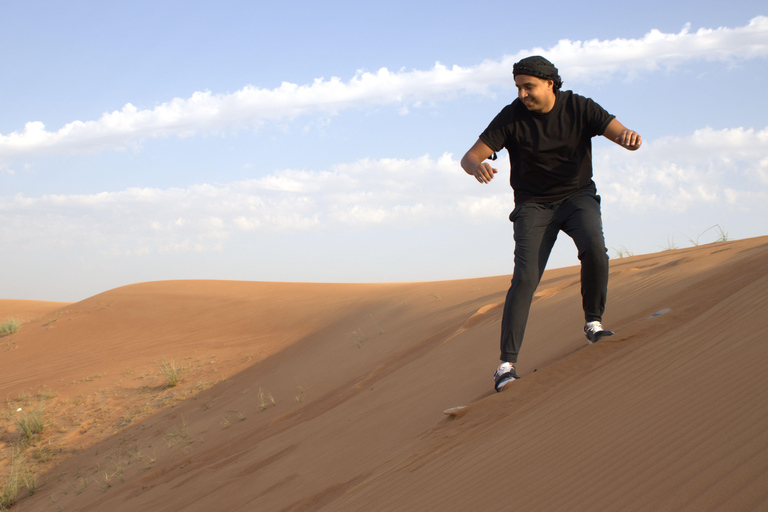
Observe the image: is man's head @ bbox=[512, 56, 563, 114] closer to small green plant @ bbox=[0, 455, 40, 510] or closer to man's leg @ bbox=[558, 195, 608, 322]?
man's leg @ bbox=[558, 195, 608, 322]

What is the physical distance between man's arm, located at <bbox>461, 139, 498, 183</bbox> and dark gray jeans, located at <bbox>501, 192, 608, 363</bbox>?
1.39ft

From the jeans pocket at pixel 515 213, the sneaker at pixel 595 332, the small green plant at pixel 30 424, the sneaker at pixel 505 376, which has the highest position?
the jeans pocket at pixel 515 213

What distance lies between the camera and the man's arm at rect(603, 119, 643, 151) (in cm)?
331

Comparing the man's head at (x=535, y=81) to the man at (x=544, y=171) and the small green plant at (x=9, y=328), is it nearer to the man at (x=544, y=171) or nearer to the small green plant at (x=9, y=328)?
the man at (x=544, y=171)

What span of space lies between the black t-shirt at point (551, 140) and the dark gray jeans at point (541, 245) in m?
0.09

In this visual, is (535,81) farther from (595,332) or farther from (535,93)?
(595,332)

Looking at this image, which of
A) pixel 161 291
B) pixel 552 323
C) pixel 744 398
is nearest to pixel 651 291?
pixel 552 323

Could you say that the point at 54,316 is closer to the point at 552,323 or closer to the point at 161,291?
the point at 161,291

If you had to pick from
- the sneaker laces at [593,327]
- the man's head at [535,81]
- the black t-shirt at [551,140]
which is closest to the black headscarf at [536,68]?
the man's head at [535,81]

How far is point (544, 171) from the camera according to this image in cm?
354

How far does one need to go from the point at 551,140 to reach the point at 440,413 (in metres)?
1.95

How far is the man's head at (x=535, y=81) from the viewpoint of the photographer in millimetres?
3336

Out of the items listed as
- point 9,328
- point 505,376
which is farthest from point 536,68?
point 9,328

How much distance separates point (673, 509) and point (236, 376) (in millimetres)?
9761
